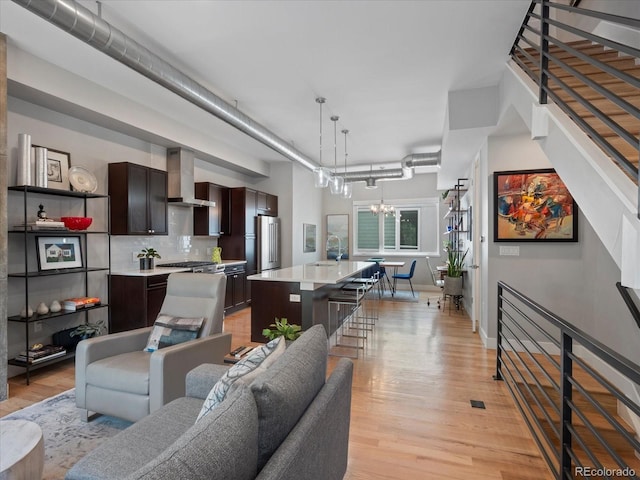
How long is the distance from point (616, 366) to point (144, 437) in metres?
1.90

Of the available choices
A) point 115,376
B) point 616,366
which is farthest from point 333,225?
point 616,366

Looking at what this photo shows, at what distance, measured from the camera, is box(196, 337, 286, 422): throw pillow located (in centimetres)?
122

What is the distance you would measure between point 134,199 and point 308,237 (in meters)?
4.79

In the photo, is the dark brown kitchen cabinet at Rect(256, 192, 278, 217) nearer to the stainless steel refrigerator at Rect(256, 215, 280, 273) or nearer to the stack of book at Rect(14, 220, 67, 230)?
the stainless steel refrigerator at Rect(256, 215, 280, 273)

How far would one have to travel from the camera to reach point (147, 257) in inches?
185

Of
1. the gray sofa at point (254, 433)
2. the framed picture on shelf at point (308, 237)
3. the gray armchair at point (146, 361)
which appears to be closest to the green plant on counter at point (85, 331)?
the gray armchair at point (146, 361)

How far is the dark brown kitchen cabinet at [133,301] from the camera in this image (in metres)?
4.18

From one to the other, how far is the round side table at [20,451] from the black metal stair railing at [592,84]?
266 centimetres

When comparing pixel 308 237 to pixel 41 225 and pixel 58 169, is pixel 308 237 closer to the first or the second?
pixel 58 169

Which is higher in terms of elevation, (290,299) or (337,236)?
(337,236)

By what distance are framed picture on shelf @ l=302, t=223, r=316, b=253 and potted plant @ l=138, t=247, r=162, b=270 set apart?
3955 mm

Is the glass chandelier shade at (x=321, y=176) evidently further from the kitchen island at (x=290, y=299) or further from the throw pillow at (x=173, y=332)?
the throw pillow at (x=173, y=332)

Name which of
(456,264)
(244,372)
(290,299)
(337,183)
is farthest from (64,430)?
(456,264)

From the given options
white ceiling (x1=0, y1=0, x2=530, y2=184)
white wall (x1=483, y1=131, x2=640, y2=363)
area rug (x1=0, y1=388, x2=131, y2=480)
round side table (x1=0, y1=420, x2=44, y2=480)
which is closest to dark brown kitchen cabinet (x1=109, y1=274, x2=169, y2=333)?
area rug (x1=0, y1=388, x2=131, y2=480)
